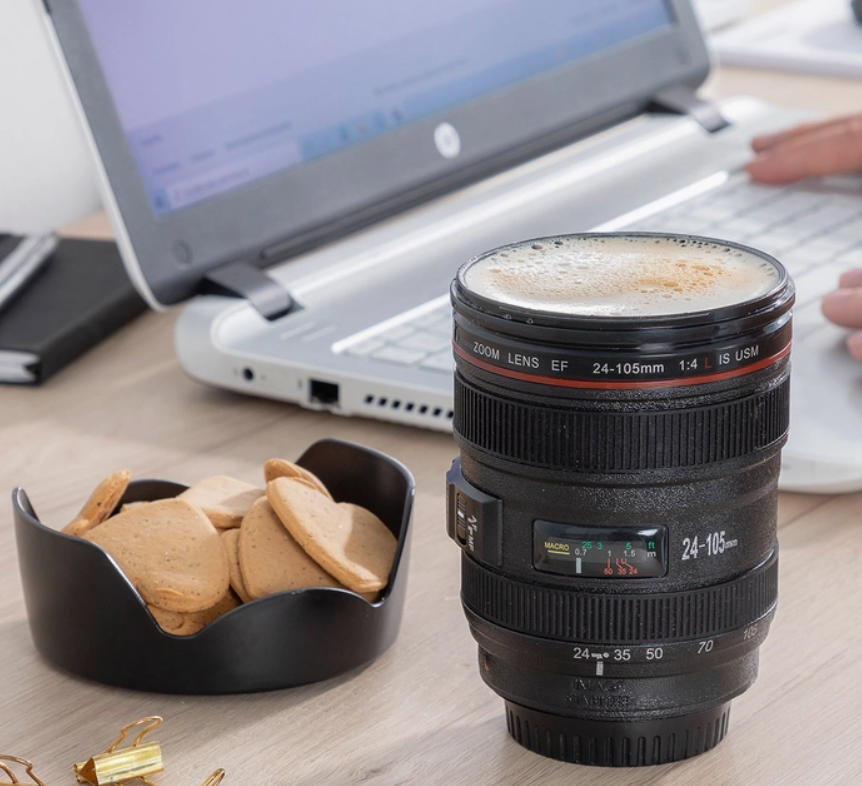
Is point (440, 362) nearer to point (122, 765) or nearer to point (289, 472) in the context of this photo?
point (289, 472)

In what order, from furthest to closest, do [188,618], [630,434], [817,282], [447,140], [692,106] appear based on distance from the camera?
[692,106] < [447,140] < [817,282] < [188,618] < [630,434]

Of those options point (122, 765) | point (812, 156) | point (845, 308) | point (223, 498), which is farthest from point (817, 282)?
point (122, 765)

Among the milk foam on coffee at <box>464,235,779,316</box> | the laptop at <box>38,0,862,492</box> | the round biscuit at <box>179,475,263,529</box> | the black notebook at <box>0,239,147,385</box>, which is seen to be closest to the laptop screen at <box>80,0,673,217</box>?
the laptop at <box>38,0,862,492</box>

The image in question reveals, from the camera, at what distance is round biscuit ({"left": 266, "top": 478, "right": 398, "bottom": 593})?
0.57 metres

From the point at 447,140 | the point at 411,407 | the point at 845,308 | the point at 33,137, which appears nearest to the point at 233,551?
the point at 411,407

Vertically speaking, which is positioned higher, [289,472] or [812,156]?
[289,472]

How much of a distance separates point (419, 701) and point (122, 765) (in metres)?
0.13

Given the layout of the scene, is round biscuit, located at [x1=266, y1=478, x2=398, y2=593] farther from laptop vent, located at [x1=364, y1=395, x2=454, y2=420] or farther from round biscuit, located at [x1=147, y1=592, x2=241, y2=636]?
laptop vent, located at [x1=364, y1=395, x2=454, y2=420]

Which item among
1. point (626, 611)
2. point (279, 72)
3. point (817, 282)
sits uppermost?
point (279, 72)

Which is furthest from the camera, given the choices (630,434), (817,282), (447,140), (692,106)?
(692,106)

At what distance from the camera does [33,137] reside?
1.31 metres

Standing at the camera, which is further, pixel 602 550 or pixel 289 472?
pixel 289 472

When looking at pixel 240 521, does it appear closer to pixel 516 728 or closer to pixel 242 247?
pixel 516 728

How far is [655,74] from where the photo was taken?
1.25m
